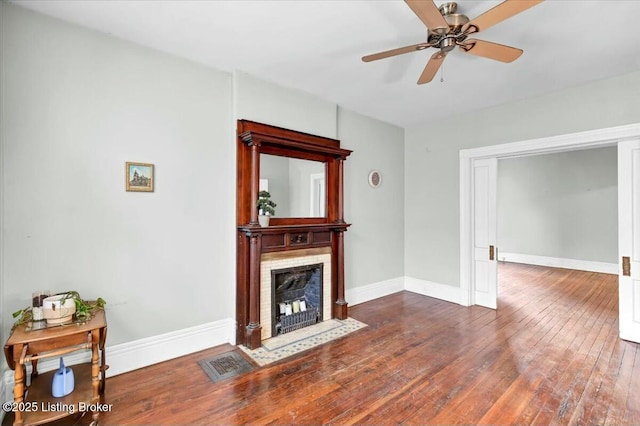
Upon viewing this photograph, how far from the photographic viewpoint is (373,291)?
4719mm

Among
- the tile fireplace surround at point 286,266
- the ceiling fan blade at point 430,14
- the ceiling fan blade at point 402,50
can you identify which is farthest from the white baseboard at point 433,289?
the ceiling fan blade at point 430,14

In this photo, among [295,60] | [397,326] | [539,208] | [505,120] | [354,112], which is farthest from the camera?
[539,208]

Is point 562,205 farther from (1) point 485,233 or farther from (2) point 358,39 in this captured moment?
(2) point 358,39

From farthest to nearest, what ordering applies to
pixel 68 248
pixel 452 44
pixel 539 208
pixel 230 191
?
pixel 539 208 → pixel 230 191 → pixel 68 248 → pixel 452 44

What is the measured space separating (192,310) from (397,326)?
2355mm

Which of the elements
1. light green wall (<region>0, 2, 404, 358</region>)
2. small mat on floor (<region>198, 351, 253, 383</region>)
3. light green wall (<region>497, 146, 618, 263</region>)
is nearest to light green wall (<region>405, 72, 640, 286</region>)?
light green wall (<region>0, 2, 404, 358</region>)

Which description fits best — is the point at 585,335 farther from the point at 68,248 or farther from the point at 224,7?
the point at 68,248

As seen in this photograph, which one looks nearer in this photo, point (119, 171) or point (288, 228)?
point (119, 171)

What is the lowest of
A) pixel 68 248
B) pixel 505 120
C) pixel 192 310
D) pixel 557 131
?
pixel 192 310

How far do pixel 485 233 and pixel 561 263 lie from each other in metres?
4.34

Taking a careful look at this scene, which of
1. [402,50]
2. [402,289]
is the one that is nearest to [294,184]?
[402,50]

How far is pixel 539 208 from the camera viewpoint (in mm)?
7531

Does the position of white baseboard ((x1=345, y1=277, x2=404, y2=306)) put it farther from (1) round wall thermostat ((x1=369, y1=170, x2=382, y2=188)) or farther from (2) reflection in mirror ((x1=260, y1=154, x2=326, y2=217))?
(1) round wall thermostat ((x1=369, y1=170, x2=382, y2=188))

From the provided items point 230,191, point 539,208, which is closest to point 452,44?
point 230,191
